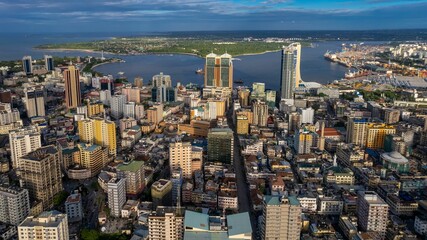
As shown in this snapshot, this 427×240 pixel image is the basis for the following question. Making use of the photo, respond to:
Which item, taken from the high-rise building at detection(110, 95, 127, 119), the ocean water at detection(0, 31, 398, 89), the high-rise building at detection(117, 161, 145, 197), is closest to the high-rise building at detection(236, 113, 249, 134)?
the high-rise building at detection(110, 95, 127, 119)

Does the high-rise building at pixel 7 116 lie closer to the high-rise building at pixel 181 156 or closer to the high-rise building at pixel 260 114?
the high-rise building at pixel 181 156

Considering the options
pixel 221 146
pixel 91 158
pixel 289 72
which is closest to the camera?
pixel 91 158

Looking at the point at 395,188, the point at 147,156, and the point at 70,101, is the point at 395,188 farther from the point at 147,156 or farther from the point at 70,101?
the point at 70,101

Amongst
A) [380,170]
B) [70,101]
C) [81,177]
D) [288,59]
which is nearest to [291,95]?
[288,59]

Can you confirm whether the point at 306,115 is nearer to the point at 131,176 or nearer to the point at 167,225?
the point at 131,176

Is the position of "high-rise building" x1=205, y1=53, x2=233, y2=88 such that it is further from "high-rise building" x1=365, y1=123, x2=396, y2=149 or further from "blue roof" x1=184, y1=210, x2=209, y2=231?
"blue roof" x1=184, y1=210, x2=209, y2=231

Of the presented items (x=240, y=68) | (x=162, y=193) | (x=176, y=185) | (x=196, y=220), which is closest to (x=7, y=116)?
(x=176, y=185)

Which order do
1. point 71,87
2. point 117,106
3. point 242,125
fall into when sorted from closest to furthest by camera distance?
point 242,125, point 117,106, point 71,87
